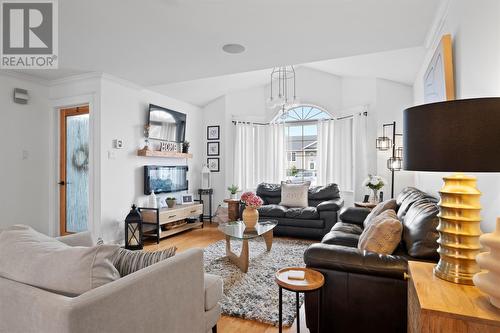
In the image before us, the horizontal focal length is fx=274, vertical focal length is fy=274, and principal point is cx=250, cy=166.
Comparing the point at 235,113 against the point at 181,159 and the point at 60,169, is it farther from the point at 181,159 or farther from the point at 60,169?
the point at 60,169

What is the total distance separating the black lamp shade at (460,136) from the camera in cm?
88

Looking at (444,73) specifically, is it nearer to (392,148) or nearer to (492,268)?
(492,268)

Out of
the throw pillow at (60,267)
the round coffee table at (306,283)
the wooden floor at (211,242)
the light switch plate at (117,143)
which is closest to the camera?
the throw pillow at (60,267)

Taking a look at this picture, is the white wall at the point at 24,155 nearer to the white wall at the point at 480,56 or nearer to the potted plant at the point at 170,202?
the potted plant at the point at 170,202

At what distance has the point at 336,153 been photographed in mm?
5570

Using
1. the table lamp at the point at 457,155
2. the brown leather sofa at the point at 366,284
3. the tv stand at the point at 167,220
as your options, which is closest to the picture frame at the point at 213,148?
the tv stand at the point at 167,220

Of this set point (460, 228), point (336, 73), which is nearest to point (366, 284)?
point (460, 228)

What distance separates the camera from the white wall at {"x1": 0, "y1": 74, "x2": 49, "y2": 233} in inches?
144

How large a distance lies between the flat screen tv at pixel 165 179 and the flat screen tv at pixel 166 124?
57 centimetres

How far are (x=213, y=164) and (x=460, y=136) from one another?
567 cm

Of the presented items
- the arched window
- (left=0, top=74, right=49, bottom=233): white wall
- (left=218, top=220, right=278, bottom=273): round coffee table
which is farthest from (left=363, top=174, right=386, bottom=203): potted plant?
(left=0, top=74, right=49, bottom=233): white wall

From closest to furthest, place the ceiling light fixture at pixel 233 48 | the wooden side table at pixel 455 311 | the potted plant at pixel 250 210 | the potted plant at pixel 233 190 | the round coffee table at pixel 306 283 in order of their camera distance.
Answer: the wooden side table at pixel 455 311 → the round coffee table at pixel 306 283 → the ceiling light fixture at pixel 233 48 → the potted plant at pixel 250 210 → the potted plant at pixel 233 190

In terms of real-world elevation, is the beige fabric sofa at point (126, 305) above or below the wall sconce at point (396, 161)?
below

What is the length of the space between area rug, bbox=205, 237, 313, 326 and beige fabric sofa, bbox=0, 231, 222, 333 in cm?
73
